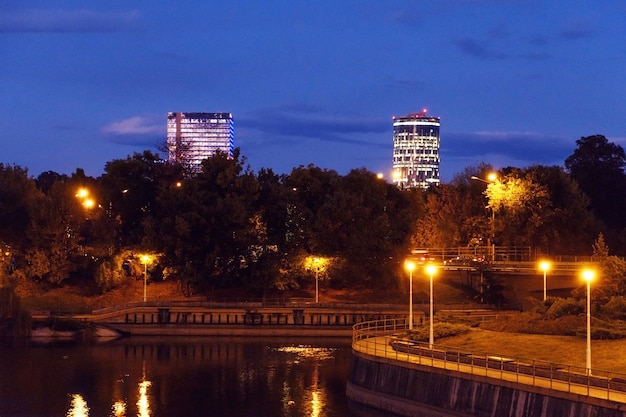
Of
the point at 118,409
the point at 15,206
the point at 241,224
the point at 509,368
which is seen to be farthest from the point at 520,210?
the point at 118,409

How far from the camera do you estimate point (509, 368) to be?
5159 centimetres

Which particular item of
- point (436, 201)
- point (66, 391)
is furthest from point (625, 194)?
point (66, 391)

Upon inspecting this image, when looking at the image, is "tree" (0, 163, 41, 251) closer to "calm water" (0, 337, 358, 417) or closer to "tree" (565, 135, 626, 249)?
"calm water" (0, 337, 358, 417)

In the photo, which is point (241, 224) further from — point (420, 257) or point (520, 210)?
point (520, 210)

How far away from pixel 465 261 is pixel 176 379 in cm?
5665

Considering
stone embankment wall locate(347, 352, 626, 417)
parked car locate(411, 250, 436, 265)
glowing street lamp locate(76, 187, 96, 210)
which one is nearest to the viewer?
stone embankment wall locate(347, 352, 626, 417)

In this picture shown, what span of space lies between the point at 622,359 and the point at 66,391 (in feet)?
119

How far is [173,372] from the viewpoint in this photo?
7662 cm

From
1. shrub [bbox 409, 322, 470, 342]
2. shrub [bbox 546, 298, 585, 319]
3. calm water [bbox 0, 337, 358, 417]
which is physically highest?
shrub [bbox 546, 298, 585, 319]

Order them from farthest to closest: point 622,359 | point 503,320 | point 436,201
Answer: point 436,201, point 503,320, point 622,359

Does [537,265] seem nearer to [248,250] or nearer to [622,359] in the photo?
[248,250]

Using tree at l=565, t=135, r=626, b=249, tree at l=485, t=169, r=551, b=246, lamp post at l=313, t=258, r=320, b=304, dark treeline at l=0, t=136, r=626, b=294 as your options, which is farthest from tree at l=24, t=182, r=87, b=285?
tree at l=565, t=135, r=626, b=249

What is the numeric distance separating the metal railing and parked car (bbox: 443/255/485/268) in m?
52.2

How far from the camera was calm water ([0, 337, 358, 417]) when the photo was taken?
6034 centimetres
